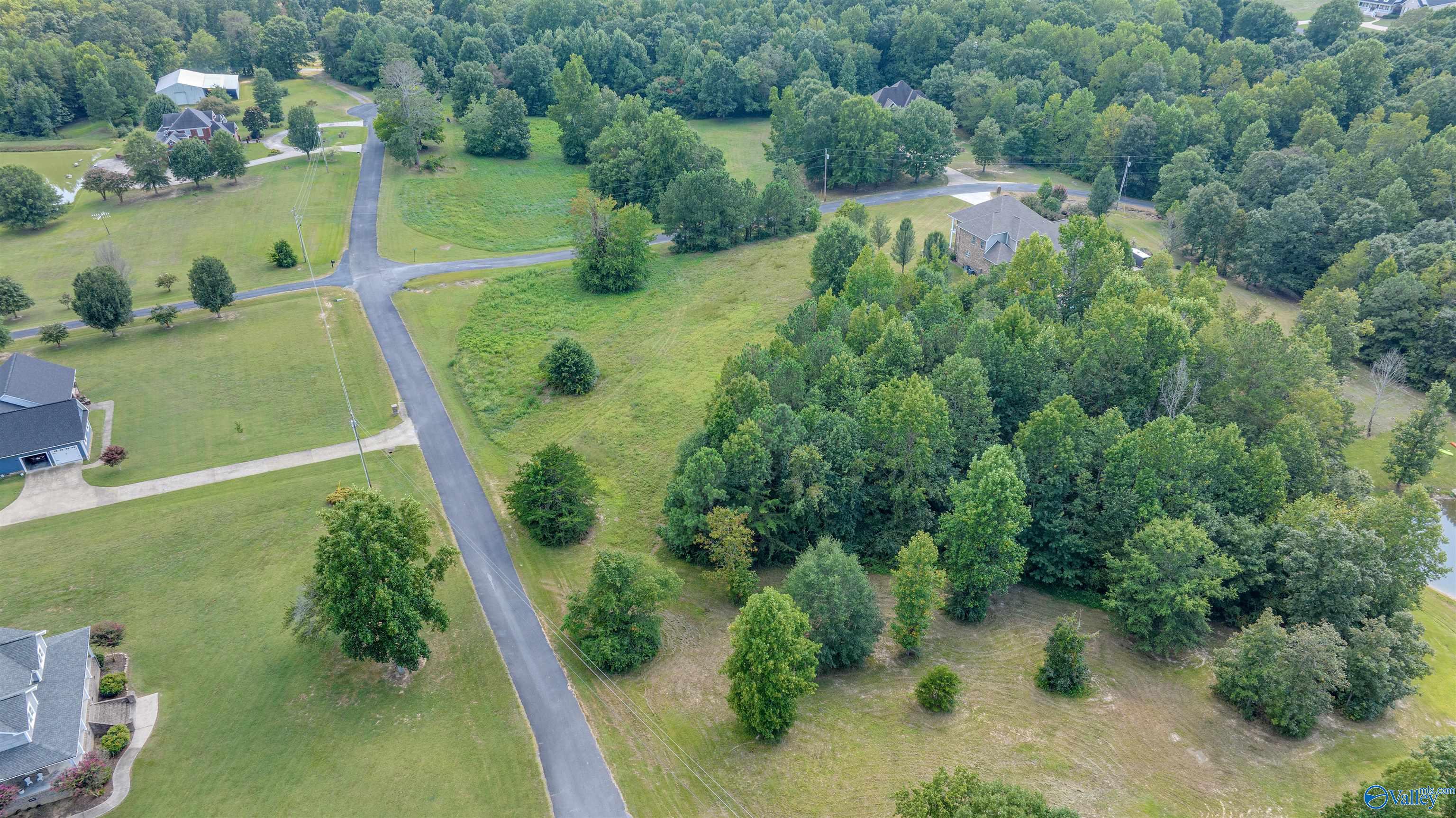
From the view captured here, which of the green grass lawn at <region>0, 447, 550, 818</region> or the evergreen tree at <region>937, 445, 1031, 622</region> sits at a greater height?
the evergreen tree at <region>937, 445, 1031, 622</region>

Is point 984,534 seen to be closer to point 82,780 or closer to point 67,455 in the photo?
point 82,780

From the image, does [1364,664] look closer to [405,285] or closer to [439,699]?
[439,699]

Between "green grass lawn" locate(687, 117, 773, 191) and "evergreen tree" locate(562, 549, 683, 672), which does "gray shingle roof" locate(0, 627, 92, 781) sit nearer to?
"evergreen tree" locate(562, 549, 683, 672)

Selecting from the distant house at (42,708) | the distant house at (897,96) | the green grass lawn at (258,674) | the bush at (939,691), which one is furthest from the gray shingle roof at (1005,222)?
the distant house at (42,708)

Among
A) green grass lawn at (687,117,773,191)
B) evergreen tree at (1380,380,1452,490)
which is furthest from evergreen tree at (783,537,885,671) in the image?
green grass lawn at (687,117,773,191)

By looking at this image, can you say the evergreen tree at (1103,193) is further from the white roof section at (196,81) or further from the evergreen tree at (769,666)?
the white roof section at (196,81)

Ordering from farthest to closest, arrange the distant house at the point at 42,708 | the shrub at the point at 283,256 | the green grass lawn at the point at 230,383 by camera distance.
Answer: the shrub at the point at 283,256 → the green grass lawn at the point at 230,383 → the distant house at the point at 42,708
